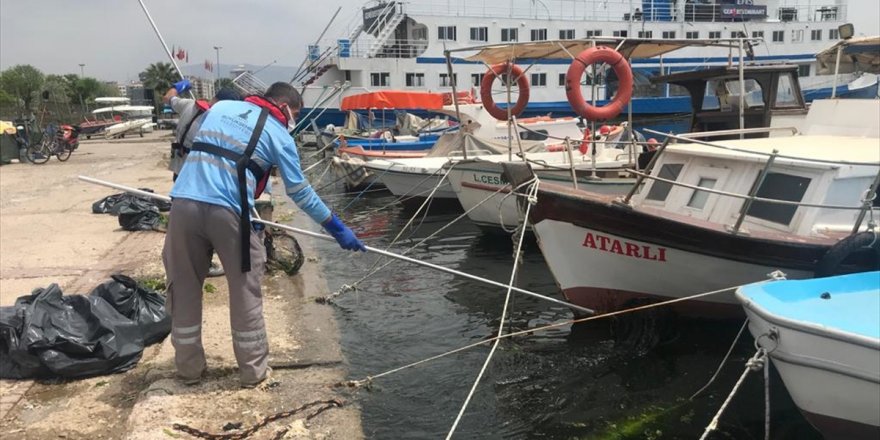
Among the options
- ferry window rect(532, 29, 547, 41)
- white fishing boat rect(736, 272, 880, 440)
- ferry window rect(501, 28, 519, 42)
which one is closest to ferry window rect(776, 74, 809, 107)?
white fishing boat rect(736, 272, 880, 440)

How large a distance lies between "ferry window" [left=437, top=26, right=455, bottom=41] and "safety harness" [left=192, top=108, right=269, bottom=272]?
34668 millimetres

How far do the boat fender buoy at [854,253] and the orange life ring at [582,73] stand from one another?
3.60m

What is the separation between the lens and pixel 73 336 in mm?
4855

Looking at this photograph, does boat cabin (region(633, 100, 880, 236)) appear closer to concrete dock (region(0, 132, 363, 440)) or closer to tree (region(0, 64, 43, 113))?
concrete dock (region(0, 132, 363, 440))

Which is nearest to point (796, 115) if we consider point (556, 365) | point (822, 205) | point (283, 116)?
point (822, 205)

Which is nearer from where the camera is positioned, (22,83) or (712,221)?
(712,221)

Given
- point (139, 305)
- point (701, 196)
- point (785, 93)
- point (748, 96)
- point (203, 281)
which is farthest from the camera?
point (748, 96)

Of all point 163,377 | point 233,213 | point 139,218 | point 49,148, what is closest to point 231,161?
point 233,213

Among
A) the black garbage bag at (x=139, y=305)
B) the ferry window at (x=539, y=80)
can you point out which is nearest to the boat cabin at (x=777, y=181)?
the black garbage bag at (x=139, y=305)

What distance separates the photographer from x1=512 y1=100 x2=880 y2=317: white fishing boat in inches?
231

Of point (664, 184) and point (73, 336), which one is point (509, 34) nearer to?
point (664, 184)

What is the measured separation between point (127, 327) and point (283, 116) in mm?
2177

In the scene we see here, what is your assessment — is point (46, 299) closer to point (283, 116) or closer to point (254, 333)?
point (254, 333)

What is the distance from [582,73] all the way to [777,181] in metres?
3.05
